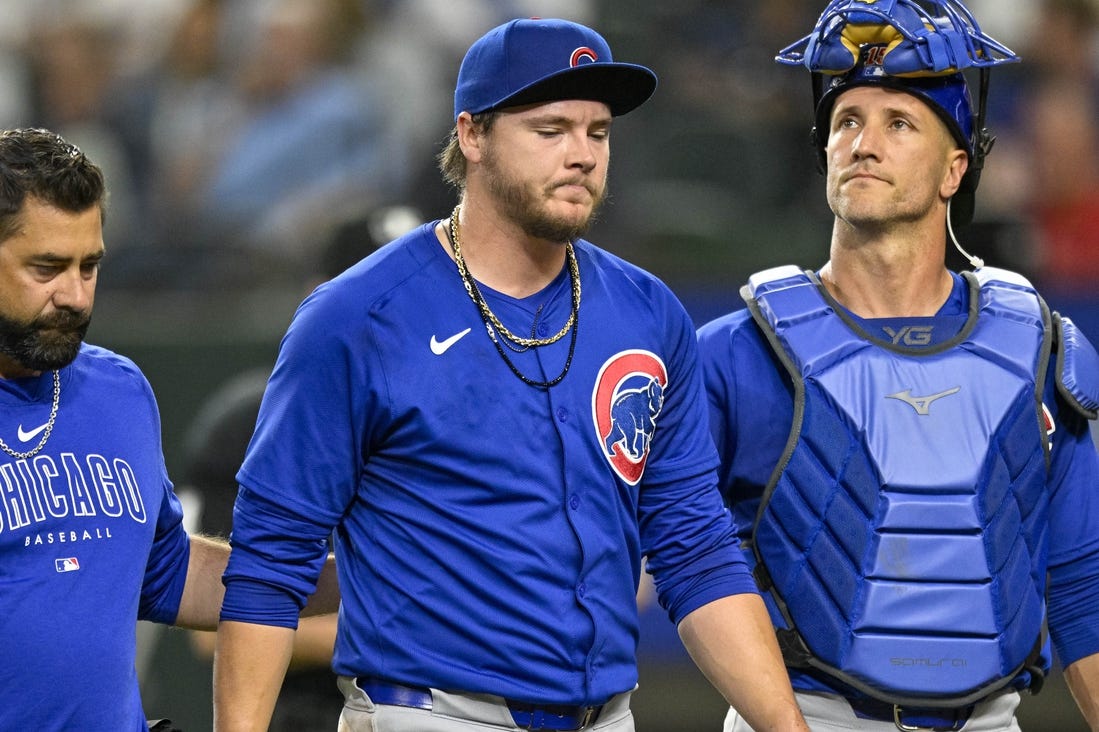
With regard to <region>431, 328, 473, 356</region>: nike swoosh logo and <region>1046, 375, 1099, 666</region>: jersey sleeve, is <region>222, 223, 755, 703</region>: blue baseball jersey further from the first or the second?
<region>1046, 375, 1099, 666</region>: jersey sleeve

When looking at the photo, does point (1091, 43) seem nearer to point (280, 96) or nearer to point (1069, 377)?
point (280, 96)

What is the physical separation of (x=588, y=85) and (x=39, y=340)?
3.77ft

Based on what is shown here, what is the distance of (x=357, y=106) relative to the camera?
815 cm

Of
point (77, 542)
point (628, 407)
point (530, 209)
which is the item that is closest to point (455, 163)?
point (530, 209)

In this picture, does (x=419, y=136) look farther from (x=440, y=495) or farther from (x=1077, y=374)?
(x=440, y=495)

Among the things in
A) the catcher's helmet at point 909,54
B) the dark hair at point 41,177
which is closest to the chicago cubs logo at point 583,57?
the catcher's helmet at point 909,54

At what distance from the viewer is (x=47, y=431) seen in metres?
3.29

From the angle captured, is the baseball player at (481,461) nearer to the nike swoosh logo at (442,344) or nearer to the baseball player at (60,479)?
the nike swoosh logo at (442,344)

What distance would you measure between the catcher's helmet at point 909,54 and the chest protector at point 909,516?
0.56 metres

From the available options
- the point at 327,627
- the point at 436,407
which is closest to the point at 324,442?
the point at 436,407

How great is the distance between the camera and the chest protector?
12.2 feet

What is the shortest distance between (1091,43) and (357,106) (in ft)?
11.3

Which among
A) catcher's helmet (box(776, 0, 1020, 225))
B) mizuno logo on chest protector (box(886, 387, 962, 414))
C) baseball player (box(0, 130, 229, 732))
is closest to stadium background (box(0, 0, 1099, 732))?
catcher's helmet (box(776, 0, 1020, 225))

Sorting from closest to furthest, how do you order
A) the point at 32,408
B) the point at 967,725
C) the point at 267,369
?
the point at 32,408, the point at 967,725, the point at 267,369
